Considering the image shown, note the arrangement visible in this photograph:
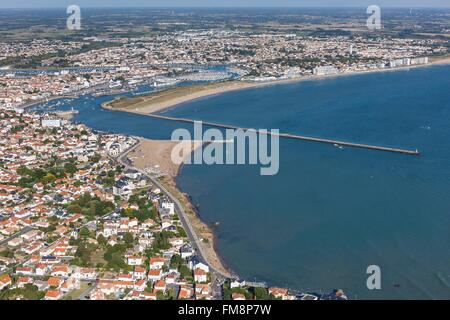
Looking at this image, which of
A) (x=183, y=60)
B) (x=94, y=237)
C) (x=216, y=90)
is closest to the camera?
(x=94, y=237)

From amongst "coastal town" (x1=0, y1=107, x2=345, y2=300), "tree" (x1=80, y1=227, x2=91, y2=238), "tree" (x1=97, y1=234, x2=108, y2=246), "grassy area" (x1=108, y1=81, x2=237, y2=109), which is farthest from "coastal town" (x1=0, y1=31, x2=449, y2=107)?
"tree" (x1=97, y1=234, x2=108, y2=246)

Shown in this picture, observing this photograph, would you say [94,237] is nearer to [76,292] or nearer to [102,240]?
[102,240]

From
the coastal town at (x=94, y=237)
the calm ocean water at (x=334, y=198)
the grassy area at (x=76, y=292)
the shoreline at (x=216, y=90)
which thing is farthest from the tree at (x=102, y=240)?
the shoreline at (x=216, y=90)

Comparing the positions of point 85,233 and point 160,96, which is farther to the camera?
point 160,96

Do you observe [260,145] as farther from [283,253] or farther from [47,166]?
[283,253]

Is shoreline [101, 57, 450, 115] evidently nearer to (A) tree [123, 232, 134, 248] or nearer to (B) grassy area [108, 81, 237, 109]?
(B) grassy area [108, 81, 237, 109]

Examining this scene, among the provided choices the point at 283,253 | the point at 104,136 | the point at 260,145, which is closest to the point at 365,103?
the point at 260,145

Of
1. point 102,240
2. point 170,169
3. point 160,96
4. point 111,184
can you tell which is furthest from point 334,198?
point 160,96
